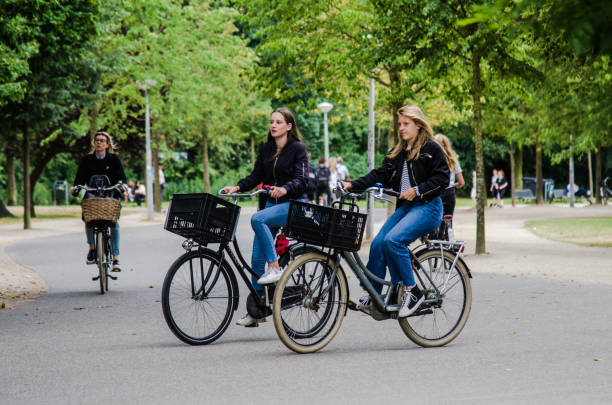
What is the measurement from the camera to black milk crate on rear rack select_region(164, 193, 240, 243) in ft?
20.8

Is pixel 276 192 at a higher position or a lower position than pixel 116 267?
higher

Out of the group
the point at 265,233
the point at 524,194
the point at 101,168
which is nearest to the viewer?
the point at 265,233

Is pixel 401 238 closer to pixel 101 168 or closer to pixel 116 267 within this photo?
pixel 116 267

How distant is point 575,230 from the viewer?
71.2 ft

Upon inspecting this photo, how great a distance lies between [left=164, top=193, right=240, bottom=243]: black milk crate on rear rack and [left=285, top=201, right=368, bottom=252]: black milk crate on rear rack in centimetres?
56

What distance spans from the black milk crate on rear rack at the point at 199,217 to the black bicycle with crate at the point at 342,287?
633 mm

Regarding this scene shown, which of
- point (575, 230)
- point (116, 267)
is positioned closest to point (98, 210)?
point (116, 267)

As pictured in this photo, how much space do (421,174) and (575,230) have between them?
16184 mm

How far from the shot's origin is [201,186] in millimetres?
55438

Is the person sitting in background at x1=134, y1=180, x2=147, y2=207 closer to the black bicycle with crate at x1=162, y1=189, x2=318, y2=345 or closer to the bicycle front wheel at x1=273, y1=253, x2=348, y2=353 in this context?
the black bicycle with crate at x1=162, y1=189, x2=318, y2=345

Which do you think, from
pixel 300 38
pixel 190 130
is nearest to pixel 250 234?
pixel 300 38

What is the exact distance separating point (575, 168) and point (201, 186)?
80.2ft

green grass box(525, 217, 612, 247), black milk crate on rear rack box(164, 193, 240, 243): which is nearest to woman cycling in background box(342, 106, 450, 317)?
black milk crate on rear rack box(164, 193, 240, 243)

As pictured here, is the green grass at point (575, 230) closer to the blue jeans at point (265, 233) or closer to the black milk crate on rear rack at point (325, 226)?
the blue jeans at point (265, 233)
